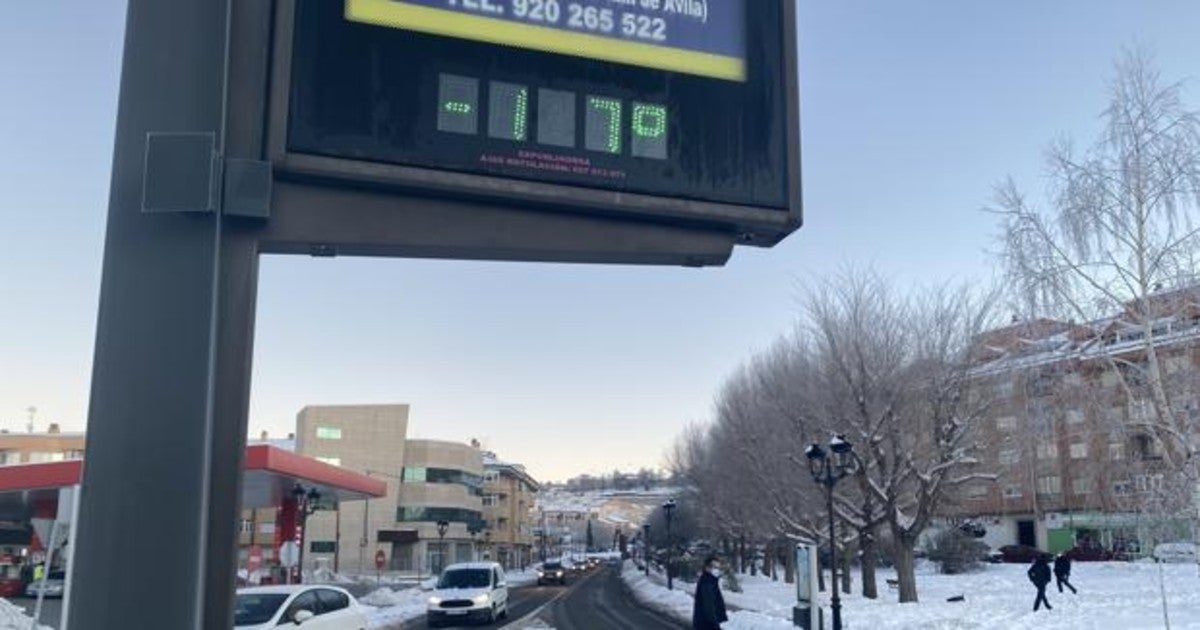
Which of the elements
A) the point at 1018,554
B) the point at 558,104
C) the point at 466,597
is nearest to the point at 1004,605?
the point at 466,597

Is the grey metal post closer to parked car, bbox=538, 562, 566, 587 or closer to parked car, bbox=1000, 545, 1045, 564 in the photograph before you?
parked car, bbox=538, 562, 566, 587

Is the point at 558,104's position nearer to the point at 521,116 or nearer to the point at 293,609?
the point at 521,116

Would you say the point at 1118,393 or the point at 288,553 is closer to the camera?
the point at 1118,393

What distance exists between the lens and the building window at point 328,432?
10156 cm

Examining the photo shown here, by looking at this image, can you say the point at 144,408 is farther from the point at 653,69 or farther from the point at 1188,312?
the point at 1188,312

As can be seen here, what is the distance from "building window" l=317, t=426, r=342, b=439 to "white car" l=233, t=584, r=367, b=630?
3398 inches

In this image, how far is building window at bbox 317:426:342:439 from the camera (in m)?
102

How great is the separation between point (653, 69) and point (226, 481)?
396cm

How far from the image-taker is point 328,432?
102 meters

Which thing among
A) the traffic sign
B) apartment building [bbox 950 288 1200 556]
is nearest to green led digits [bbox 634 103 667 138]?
apartment building [bbox 950 288 1200 556]

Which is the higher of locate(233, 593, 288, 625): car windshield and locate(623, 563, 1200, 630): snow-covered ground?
locate(233, 593, 288, 625): car windshield

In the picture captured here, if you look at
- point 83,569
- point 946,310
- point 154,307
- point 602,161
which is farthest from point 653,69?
point 946,310

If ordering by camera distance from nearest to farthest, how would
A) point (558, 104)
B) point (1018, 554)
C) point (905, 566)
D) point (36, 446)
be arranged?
point (558, 104)
point (905, 566)
point (1018, 554)
point (36, 446)

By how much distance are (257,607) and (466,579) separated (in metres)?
16.1
